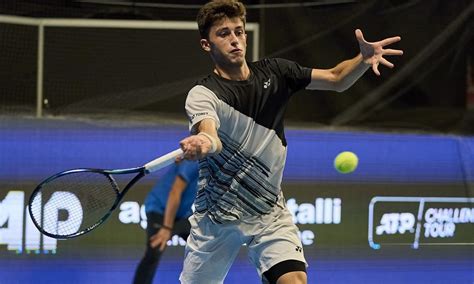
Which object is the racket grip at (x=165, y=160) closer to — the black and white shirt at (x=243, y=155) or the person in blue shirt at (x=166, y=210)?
the black and white shirt at (x=243, y=155)

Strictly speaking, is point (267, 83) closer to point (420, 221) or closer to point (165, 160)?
point (165, 160)

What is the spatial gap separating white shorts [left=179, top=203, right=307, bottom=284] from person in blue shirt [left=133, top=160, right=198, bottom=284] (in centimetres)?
116

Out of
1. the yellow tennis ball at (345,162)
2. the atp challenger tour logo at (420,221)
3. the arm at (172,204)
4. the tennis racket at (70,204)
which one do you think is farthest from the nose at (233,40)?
the atp challenger tour logo at (420,221)

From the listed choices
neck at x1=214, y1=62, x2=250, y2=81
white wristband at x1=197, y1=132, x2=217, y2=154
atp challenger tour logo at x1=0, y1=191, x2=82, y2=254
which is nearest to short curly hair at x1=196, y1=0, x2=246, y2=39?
neck at x1=214, y1=62, x2=250, y2=81

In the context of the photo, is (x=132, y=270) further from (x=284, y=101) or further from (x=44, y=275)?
(x=284, y=101)

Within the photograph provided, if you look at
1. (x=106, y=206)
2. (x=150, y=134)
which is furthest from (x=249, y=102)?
(x=150, y=134)

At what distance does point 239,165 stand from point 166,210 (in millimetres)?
1374

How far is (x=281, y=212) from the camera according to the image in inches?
130

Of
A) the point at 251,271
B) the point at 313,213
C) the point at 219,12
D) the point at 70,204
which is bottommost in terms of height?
the point at 251,271

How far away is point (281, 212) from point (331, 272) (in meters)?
1.68

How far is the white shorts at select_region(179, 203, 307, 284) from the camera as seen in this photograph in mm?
3215

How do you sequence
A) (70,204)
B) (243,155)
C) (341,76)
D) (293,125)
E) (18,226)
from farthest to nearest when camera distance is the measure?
(293,125)
(18,226)
(70,204)
(341,76)
(243,155)

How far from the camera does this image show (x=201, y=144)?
2.72m

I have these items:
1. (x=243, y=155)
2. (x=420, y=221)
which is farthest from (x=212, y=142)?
(x=420, y=221)
